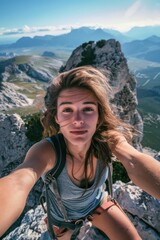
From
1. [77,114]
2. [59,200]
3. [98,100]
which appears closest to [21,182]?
[77,114]

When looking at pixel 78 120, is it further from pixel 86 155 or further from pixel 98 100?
pixel 86 155

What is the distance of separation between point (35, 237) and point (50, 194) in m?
4.90

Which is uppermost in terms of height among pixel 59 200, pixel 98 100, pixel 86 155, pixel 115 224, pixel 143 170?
pixel 98 100

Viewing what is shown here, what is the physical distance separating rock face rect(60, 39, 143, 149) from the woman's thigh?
29944 millimetres

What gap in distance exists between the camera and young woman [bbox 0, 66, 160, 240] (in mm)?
5676

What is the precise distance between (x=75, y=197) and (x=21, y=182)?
2398 millimetres

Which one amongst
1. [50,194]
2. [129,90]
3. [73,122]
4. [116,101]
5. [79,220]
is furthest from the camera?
[129,90]

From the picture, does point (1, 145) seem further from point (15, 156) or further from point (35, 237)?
point (35, 237)

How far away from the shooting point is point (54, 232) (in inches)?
305

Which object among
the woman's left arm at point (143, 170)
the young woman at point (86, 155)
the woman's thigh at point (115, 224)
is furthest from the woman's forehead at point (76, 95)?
the woman's thigh at point (115, 224)

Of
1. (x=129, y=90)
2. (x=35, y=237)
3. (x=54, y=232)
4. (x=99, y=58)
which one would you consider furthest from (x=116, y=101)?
(x=54, y=232)

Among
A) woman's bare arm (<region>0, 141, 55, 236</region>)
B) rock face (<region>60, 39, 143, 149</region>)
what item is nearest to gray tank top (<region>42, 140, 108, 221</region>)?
woman's bare arm (<region>0, 141, 55, 236</region>)

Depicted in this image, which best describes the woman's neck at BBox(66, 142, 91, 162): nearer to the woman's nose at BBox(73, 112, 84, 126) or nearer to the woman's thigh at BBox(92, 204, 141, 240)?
the woman's nose at BBox(73, 112, 84, 126)

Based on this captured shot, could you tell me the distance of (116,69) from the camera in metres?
39.6
